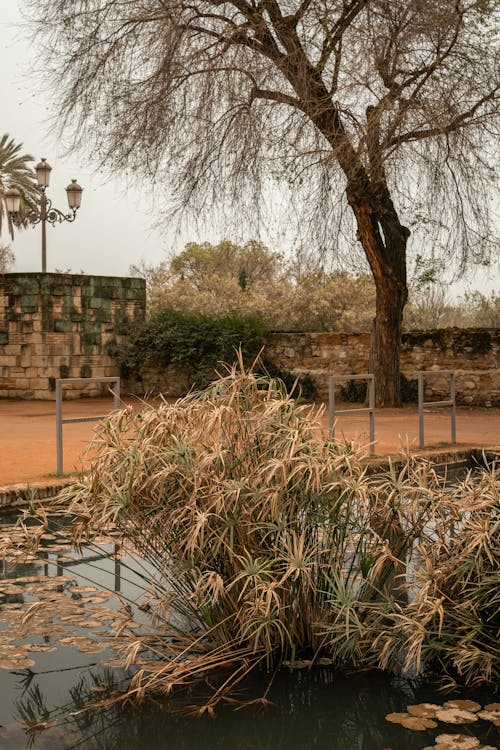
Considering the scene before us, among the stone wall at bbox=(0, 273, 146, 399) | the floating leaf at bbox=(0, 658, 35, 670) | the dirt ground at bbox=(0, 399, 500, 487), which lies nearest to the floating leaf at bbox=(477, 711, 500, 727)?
the floating leaf at bbox=(0, 658, 35, 670)

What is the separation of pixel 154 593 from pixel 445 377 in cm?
1352

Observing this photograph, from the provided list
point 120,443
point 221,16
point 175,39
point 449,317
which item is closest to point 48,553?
point 120,443

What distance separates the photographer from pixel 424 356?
59.0ft

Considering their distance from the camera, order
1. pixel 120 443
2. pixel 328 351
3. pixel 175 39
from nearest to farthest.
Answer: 1. pixel 120 443
2. pixel 175 39
3. pixel 328 351

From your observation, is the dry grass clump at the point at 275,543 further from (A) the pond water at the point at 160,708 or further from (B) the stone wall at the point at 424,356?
(B) the stone wall at the point at 424,356

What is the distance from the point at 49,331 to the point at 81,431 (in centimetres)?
599

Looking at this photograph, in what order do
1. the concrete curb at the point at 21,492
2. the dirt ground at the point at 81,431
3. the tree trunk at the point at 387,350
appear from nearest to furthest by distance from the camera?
the concrete curb at the point at 21,492, the dirt ground at the point at 81,431, the tree trunk at the point at 387,350

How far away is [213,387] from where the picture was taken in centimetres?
462

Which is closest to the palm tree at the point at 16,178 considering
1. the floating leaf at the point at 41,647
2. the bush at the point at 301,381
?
the bush at the point at 301,381

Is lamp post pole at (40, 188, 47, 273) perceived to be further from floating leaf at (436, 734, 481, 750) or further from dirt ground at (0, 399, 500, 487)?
floating leaf at (436, 734, 481, 750)

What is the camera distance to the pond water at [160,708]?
11.7 ft

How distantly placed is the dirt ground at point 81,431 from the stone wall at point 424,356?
0.49 metres

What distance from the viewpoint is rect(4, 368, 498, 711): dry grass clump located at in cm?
403

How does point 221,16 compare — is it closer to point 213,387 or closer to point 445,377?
point 445,377
